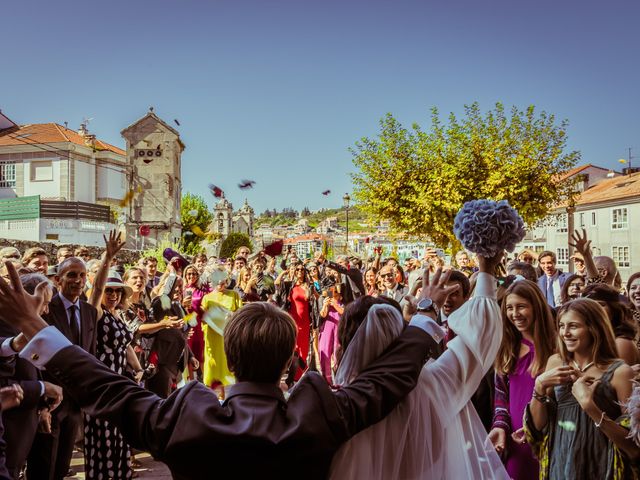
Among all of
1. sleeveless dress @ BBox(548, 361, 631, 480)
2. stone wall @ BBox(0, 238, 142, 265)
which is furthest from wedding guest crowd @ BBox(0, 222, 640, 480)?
stone wall @ BBox(0, 238, 142, 265)

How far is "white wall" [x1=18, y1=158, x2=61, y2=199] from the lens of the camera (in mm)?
44844

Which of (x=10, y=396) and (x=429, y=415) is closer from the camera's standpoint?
(x=429, y=415)

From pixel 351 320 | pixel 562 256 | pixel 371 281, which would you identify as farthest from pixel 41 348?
pixel 562 256

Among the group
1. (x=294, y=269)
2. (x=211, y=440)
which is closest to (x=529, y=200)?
(x=294, y=269)

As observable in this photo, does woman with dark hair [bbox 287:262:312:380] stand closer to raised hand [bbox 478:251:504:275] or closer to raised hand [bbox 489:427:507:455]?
raised hand [bbox 489:427:507:455]

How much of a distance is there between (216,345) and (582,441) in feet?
18.6

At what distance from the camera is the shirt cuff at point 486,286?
223 centimetres

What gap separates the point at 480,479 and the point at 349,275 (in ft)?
22.1

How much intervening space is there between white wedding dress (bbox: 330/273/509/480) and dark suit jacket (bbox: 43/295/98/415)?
266cm

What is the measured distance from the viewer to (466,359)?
2.14 metres

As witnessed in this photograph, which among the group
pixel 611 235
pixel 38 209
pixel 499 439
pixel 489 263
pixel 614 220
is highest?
pixel 38 209

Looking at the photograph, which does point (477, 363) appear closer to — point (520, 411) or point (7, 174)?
point (520, 411)

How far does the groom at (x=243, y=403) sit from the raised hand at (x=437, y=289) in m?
0.32

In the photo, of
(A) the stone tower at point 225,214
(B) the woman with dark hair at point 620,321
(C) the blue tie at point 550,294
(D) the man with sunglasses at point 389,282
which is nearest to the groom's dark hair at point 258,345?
(B) the woman with dark hair at point 620,321
